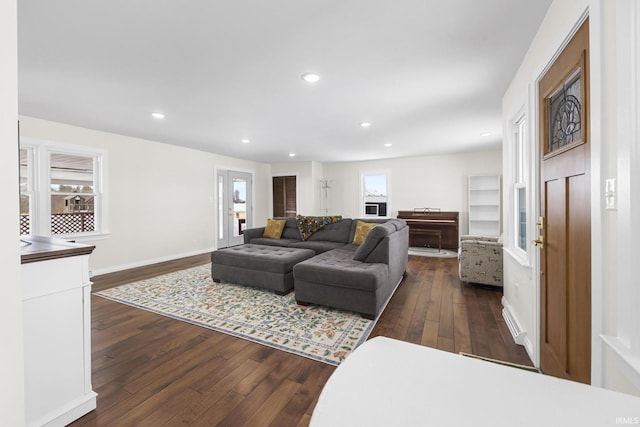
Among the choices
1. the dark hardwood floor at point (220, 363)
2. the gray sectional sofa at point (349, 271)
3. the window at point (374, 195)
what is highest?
the window at point (374, 195)

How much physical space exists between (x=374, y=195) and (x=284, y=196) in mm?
2544

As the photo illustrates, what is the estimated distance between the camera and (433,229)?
6.46 metres

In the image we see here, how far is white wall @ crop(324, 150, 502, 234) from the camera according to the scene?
662cm

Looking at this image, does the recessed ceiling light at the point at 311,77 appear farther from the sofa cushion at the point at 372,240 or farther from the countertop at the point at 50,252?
the countertop at the point at 50,252

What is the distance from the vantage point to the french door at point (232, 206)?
674 centimetres

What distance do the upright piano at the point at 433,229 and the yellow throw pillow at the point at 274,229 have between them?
3100 millimetres

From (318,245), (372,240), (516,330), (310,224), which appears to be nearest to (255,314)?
(372,240)

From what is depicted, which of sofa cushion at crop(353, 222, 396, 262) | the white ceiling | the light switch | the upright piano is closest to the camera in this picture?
the light switch

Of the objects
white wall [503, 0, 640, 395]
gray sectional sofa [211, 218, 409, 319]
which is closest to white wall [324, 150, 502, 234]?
gray sectional sofa [211, 218, 409, 319]

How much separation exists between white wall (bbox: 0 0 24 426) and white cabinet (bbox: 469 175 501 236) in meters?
7.18

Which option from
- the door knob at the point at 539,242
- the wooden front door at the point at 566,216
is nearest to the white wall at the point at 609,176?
the wooden front door at the point at 566,216

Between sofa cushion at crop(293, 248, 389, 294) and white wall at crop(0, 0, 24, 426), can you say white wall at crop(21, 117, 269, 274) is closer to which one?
sofa cushion at crop(293, 248, 389, 294)

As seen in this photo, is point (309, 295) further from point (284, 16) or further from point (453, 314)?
point (284, 16)

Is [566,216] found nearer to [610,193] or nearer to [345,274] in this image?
[610,193]
